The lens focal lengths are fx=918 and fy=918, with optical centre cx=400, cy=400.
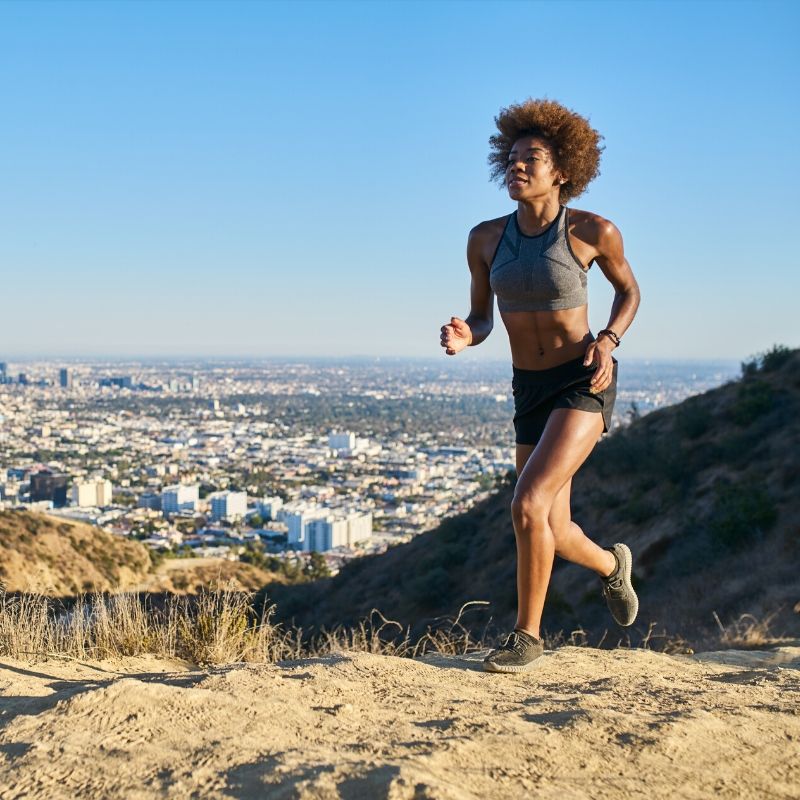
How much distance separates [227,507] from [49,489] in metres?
9.71

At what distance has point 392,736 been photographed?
107 inches

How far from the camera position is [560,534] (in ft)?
13.5

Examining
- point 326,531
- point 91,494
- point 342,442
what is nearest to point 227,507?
point 91,494

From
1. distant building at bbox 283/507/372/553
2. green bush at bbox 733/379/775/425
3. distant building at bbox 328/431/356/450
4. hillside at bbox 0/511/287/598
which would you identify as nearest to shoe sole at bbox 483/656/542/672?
green bush at bbox 733/379/775/425

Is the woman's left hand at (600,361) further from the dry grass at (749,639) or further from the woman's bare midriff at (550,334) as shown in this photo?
the dry grass at (749,639)

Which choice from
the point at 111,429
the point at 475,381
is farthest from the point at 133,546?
the point at 475,381

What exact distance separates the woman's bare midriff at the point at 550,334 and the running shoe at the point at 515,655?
120 cm

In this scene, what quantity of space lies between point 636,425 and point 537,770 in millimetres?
17922

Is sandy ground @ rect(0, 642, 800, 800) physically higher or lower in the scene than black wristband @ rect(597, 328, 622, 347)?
lower

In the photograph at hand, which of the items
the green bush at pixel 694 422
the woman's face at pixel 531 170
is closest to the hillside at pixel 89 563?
the green bush at pixel 694 422

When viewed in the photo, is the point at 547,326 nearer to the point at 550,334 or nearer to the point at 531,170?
the point at 550,334

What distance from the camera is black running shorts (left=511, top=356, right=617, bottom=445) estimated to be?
3963 mm

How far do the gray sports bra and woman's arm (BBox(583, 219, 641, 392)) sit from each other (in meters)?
0.15

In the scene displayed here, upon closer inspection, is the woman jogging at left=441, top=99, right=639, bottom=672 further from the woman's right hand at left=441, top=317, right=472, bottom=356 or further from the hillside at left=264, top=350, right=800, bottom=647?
the hillside at left=264, top=350, right=800, bottom=647
